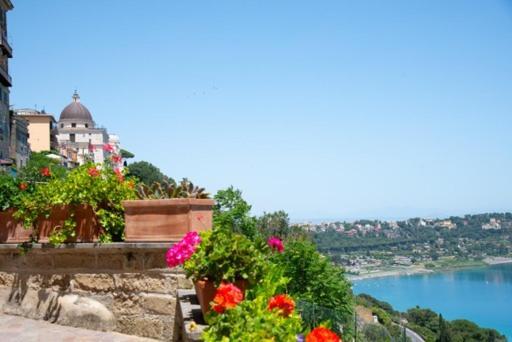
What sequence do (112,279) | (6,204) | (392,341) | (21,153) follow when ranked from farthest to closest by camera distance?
(21,153) < (6,204) < (112,279) < (392,341)

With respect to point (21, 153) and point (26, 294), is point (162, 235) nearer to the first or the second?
point (26, 294)

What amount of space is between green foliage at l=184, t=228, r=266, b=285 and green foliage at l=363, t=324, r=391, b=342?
1180mm

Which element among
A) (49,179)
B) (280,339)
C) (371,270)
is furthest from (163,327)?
(371,270)

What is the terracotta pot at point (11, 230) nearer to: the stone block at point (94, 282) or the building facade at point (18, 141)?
the stone block at point (94, 282)

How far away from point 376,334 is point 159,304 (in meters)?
1.88

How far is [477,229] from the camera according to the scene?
200 meters

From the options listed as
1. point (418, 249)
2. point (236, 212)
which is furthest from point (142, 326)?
point (418, 249)

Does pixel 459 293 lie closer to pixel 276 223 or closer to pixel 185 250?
pixel 276 223

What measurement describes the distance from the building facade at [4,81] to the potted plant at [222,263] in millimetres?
45470

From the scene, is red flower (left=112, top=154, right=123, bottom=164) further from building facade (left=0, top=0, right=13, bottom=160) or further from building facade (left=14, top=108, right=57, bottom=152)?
building facade (left=14, top=108, right=57, bottom=152)

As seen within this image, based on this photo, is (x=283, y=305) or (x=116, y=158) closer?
(x=283, y=305)

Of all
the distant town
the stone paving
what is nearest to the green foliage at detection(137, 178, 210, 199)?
the stone paving

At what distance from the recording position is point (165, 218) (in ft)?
15.1

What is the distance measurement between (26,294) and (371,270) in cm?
15926
